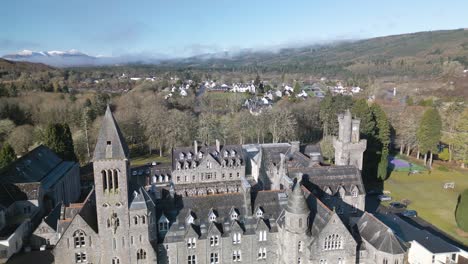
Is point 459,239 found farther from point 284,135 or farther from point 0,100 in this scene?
point 0,100

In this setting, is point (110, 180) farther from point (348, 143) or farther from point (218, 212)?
point (348, 143)

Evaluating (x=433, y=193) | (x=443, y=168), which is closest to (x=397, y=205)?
(x=433, y=193)

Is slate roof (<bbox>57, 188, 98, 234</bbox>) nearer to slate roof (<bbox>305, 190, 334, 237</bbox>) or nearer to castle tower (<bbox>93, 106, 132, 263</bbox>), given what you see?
castle tower (<bbox>93, 106, 132, 263</bbox>)

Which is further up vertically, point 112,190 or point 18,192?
point 112,190

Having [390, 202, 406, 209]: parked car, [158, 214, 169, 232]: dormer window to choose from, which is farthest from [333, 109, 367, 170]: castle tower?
[158, 214, 169, 232]: dormer window

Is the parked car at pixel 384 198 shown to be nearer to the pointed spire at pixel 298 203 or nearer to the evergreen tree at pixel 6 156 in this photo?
the pointed spire at pixel 298 203

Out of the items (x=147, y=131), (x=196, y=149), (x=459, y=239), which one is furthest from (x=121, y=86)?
(x=459, y=239)
